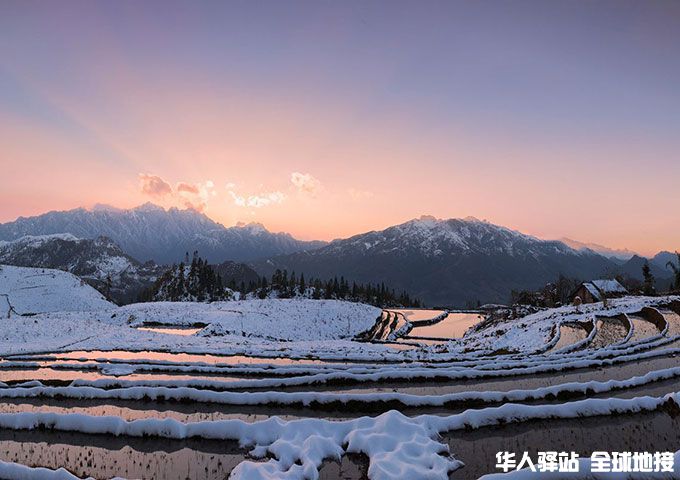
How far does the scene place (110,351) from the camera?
116ft

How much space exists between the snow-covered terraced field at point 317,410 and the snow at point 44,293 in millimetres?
73473

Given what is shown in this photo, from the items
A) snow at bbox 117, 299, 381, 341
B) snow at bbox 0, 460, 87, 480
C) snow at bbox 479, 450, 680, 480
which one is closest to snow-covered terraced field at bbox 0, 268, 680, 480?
snow at bbox 0, 460, 87, 480

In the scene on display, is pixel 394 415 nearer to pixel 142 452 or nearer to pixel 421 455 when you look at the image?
pixel 421 455

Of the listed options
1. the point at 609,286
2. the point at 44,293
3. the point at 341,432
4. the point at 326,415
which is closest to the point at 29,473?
the point at 341,432

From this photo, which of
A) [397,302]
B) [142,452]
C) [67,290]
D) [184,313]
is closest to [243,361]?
[142,452]

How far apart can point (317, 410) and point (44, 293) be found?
113 meters

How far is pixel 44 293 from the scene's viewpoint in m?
101

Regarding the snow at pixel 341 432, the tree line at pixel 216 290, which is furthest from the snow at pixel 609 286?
the tree line at pixel 216 290

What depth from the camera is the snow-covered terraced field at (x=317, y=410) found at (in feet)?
43.2

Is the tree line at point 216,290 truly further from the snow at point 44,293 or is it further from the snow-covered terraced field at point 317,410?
the snow-covered terraced field at point 317,410

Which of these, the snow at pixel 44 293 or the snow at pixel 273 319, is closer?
the snow at pixel 273 319

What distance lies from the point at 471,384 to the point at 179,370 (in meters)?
19.7

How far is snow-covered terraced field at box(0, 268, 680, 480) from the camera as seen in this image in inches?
519

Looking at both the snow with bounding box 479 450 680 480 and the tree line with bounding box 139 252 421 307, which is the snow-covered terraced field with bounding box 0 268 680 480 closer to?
the snow with bounding box 479 450 680 480
